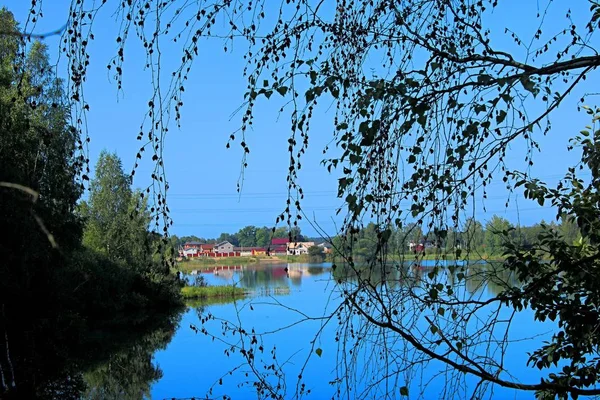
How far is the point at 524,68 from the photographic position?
183 centimetres

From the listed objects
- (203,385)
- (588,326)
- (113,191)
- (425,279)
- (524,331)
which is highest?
(113,191)

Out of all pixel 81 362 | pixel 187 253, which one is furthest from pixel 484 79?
pixel 81 362

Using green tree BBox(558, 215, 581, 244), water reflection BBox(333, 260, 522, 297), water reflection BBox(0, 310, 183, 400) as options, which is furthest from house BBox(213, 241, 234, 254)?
water reflection BBox(333, 260, 522, 297)

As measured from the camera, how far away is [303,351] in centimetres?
1251

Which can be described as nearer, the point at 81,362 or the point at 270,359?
the point at 270,359

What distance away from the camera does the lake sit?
1.65 meters

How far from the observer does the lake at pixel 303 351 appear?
1.65 meters

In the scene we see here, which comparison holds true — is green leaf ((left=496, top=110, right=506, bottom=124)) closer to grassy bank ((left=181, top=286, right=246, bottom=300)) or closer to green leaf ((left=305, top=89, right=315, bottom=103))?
green leaf ((left=305, top=89, right=315, bottom=103))

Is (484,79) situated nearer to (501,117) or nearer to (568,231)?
(501,117)

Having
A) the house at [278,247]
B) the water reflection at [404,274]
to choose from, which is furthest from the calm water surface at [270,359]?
the water reflection at [404,274]

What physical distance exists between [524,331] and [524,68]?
27.5 feet

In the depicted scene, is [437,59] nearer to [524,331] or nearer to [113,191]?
[524,331]

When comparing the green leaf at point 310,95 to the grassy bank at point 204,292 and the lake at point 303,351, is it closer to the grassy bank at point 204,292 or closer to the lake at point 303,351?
the lake at point 303,351

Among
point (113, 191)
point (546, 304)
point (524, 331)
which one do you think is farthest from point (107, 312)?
point (546, 304)
